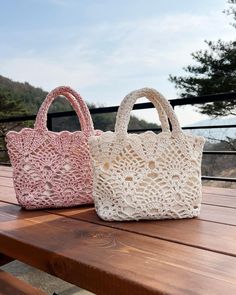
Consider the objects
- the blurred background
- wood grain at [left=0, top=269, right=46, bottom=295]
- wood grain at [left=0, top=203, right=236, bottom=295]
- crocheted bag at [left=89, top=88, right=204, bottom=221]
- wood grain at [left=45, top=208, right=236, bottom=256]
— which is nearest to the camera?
wood grain at [left=0, top=203, right=236, bottom=295]

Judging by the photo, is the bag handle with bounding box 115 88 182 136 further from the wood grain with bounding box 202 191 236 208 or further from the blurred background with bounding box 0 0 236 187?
the blurred background with bounding box 0 0 236 187

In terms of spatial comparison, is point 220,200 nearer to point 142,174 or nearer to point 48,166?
point 142,174

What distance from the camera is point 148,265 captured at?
48 cm

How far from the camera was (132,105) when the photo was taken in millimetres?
778

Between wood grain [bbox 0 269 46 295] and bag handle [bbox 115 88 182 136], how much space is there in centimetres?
49

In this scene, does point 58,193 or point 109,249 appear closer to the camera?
point 109,249

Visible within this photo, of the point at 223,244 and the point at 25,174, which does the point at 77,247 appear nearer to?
the point at 223,244

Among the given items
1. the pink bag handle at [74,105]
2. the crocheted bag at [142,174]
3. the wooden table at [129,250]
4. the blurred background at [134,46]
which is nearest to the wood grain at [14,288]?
the wooden table at [129,250]

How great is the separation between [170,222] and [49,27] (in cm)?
776

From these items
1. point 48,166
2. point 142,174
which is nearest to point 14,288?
point 48,166

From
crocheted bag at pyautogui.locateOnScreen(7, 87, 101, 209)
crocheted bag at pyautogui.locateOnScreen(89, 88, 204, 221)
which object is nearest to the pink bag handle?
crocheted bag at pyautogui.locateOnScreen(7, 87, 101, 209)

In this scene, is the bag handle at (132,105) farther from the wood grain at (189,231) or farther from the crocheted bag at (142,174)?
the wood grain at (189,231)

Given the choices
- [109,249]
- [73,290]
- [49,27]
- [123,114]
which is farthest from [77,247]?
[49,27]

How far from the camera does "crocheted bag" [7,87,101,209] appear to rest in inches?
34.9
